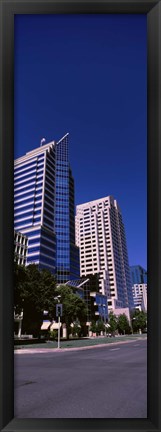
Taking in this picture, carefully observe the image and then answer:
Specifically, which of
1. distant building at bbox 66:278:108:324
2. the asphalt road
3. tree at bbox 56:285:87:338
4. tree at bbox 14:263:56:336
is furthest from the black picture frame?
distant building at bbox 66:278:108:324

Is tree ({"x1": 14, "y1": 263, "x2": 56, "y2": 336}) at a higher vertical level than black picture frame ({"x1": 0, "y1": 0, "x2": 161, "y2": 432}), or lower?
lower

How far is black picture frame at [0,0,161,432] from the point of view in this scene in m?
1.81

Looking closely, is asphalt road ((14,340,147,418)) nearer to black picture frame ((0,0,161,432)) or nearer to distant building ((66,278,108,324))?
black picture frame ((0,0,161,432))

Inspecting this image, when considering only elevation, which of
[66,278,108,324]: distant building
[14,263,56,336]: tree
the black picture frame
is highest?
the black picture frame
